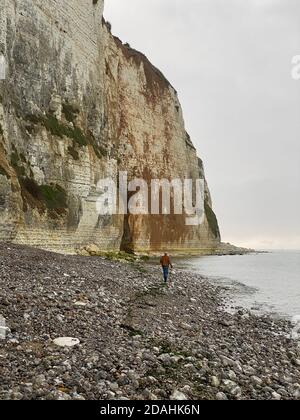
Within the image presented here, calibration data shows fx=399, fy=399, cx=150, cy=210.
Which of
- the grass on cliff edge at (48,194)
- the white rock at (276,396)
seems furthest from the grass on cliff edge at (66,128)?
the white rock at (276,396)

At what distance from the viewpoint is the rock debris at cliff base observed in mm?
6617

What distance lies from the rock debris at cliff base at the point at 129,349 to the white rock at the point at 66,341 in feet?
0.36

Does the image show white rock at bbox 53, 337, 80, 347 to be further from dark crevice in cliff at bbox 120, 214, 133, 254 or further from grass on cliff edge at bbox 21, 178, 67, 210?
dark crevice in cliff at bbox 120, 214, 133, 254

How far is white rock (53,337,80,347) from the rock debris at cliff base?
0.11 m

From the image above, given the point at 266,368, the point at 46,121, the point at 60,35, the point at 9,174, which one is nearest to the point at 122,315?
the point at 266,368

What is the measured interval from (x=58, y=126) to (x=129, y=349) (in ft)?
114

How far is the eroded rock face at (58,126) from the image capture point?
33.3 metres

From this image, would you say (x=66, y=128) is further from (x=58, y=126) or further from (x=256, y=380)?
(x=256, y=380)

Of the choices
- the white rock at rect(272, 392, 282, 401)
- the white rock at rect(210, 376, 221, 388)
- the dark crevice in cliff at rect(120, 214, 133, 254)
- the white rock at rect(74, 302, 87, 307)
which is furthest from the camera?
the dark crevice in cliff at rect(120, 214, 133, 254)

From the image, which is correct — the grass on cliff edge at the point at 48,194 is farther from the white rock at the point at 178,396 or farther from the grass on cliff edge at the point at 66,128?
the white rock at the point at 178,396

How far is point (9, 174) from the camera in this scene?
28.8 meters

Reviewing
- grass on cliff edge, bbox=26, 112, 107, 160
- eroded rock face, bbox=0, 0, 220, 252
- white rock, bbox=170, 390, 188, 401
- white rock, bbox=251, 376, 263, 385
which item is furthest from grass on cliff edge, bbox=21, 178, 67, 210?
white rock, bbox=170, 390, 188, 401
